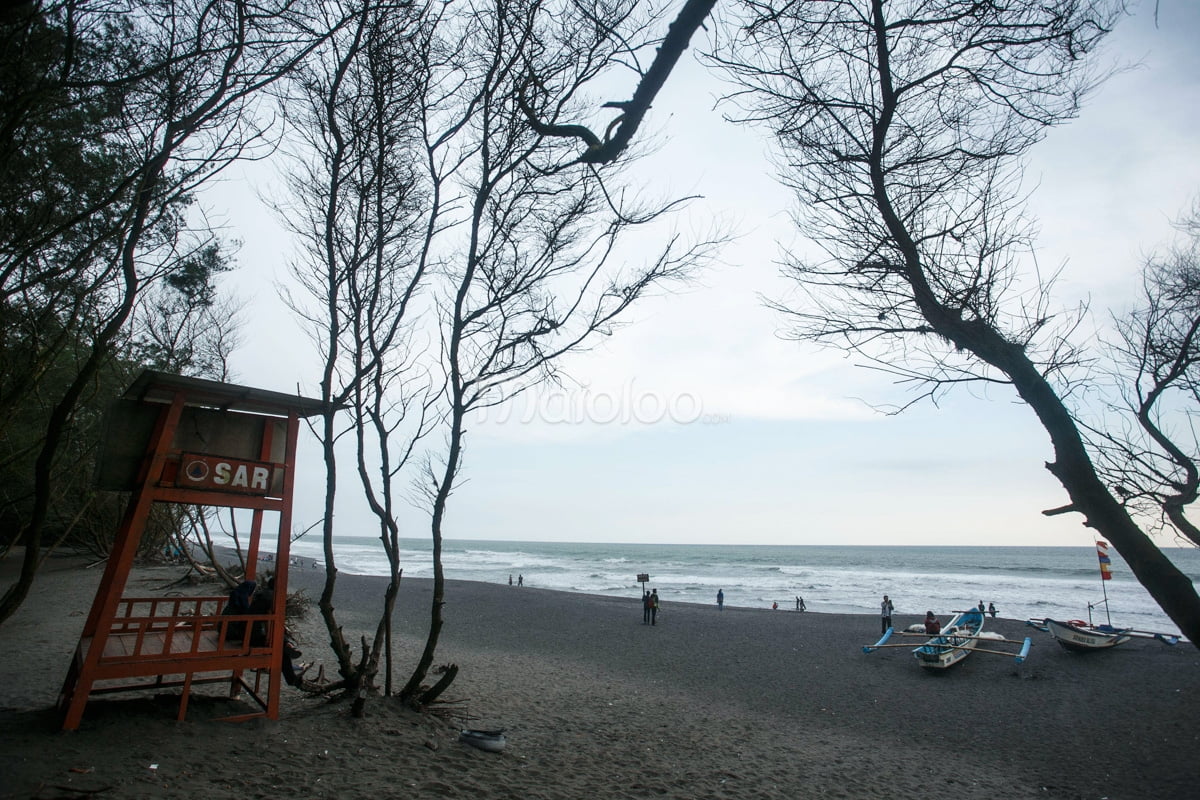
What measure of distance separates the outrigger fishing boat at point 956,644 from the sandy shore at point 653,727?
0.36 metres

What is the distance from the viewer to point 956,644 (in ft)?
56.1

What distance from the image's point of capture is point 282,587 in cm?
596

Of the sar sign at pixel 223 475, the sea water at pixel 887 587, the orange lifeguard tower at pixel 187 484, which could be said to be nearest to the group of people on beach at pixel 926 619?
the sea water at pixel 887 587

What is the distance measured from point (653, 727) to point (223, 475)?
720 centimetres

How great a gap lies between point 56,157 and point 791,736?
1159 cm

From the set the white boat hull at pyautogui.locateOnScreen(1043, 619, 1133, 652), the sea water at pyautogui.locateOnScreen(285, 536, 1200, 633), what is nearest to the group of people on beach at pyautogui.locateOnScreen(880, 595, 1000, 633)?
the white boat hull at pyautogui.locateOnScreen(1043, 619, 1133, 652)

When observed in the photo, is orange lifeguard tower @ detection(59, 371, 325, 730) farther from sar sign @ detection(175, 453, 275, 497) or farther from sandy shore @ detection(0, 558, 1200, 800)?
sandy shore @ detection(0, 558, 1200, 800)

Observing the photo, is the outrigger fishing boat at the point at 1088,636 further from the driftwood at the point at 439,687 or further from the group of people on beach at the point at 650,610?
the driftwood at the point at 439,687

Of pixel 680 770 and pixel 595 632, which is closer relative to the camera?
pixel 680 770

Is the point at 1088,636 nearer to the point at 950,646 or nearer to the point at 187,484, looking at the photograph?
the point at 950,646

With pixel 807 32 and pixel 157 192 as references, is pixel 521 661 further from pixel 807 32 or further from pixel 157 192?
pixel 807 32

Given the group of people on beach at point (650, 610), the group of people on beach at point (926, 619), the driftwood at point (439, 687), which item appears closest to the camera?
the driftwood at point (439, 687)

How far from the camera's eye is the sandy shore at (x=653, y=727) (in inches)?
206

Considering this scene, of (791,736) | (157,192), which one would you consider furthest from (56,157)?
(791,736)
